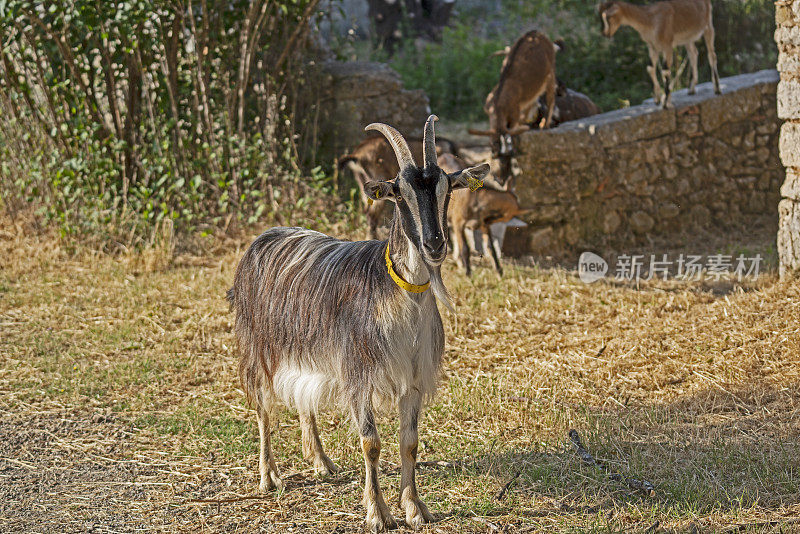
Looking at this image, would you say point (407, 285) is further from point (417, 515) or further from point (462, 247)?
point (462, 247)

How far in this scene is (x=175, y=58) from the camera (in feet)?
31.3

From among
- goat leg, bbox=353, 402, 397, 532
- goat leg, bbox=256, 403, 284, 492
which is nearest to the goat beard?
goat leg, bbox=353, 402, 397, 532

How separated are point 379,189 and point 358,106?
7.05 meters

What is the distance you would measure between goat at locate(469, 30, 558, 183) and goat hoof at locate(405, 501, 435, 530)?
16.1 feet

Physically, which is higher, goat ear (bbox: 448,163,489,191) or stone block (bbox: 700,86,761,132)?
stone block (bbox: 700,86,761,132)

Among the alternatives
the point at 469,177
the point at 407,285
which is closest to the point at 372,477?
the point at 407,285

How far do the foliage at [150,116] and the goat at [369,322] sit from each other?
15.4 ft

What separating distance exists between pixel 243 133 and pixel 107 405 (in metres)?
4.50

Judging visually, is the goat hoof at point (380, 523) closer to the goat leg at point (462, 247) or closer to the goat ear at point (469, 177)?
the goat ear at point (469, 177)

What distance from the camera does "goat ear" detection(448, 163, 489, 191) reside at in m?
3.94

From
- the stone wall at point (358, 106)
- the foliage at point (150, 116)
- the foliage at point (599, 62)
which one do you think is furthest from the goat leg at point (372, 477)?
the foliage at point (599, 62)

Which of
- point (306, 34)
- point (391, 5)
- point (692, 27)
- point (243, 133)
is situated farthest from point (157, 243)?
point (391, 5)

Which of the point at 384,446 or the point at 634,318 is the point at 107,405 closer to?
the point at 384,446

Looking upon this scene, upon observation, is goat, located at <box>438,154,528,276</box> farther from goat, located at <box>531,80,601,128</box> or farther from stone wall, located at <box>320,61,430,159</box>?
stone wall, located at <box>320,61,430,159</box>
